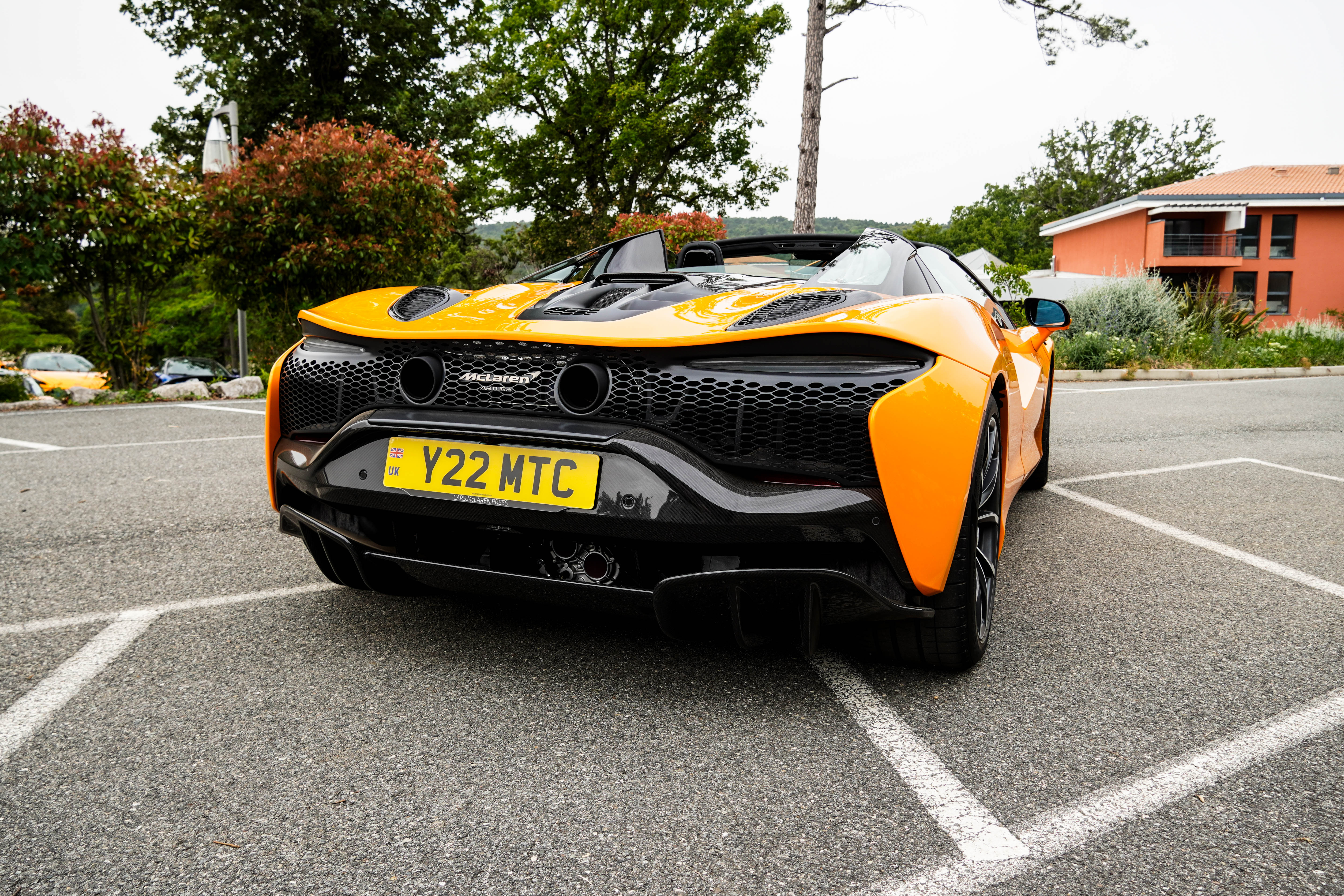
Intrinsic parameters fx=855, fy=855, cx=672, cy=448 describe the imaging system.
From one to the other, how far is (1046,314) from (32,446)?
21.5ft

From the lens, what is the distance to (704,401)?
1868 mm

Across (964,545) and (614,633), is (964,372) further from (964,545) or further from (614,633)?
(614,633)

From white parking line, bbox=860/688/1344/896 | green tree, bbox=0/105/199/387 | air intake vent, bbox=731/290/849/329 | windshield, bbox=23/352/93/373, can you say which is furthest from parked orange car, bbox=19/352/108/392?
white parking line, bbox=860/688/1344/896

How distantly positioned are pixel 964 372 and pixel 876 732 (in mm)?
855

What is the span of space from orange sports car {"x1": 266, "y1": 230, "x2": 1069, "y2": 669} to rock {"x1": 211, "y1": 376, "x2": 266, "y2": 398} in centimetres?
870

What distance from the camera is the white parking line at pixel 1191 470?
502 centimetres

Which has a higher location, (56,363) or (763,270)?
(763,270)

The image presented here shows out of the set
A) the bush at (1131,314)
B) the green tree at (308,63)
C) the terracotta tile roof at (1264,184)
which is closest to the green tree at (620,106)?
the green tree at (308,63)

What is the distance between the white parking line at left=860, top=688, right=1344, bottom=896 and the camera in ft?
4.72

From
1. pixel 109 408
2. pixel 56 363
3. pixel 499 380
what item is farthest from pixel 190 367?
pixel 499 380

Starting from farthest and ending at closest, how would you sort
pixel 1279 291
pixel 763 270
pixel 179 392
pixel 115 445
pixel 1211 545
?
pixel 1279 291
pixel 179 392
pixel 115 445
pixel 1211 545
pixel 763 270

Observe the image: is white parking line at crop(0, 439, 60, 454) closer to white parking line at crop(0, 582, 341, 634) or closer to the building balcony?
white parking line at crop(0, 582, 341, 634)

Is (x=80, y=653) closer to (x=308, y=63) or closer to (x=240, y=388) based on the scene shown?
(x=240, y=388)

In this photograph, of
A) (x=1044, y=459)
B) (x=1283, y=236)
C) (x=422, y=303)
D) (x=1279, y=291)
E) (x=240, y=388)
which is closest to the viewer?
(x=422, y=303)
